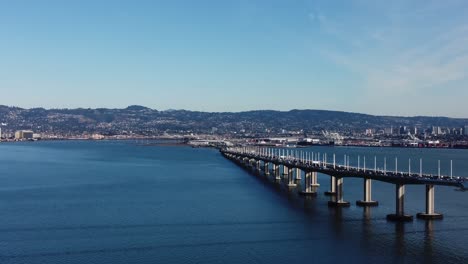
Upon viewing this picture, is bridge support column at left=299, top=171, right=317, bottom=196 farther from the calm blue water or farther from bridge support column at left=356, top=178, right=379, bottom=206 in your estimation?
bridge support column at left=356, top=178, right=379, bottom=206

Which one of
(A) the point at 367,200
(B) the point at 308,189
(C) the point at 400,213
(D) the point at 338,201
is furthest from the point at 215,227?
(B) the point at 308,189

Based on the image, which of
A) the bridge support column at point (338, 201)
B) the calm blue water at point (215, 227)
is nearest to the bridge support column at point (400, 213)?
the calm blue water at point (215, 227)

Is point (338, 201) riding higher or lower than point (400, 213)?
lower

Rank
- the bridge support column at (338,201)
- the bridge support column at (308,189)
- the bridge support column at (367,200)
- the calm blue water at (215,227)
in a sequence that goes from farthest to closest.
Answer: the bridge support column at (308,189) < the bridge support column at (338,201) < the bridge support column at (367,200) < the calm blue water at (215,227)

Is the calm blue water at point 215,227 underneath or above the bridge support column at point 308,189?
underneath

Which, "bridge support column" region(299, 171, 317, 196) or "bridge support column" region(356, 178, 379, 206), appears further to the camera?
"bridge support column" region(299, 171, 317, 196)

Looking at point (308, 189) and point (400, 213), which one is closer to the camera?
point (400, 213)

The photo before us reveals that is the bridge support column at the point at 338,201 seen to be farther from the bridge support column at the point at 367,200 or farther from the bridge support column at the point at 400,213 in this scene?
the bridge support column at the point at 400,213

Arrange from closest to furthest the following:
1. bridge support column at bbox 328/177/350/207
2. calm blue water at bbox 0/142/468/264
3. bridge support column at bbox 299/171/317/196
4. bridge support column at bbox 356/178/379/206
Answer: calm blue water at bbox 0/142/468/264 → bridge support column at bbox 356/178/379/206 → bridge support column at bbox 328/177/350/207 → bridge support column at bbox 299/171/317/196

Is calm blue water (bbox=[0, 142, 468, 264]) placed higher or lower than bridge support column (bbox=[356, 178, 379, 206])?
lower

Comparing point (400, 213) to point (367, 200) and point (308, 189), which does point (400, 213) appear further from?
point (308, 189)

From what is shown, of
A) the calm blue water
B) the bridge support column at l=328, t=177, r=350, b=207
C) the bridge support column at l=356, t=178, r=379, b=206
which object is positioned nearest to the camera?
the calm blue water

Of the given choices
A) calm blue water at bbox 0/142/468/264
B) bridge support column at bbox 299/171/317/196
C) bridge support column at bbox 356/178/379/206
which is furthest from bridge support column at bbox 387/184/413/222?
A: bridge support column at bbox 299/171/317/196

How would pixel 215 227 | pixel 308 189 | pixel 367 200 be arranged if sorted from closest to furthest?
pixel 215 227, pixel 367 200, pixel 308 189
